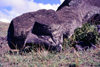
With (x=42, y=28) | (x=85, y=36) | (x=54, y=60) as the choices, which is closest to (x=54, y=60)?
(x=54, y=60)

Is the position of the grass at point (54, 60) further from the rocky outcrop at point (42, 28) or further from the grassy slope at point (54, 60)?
the rocky outcrop at point (42, 28)

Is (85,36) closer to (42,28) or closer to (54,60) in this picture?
(42,28)

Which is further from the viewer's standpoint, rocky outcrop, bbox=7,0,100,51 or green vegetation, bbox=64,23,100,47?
green vegetation, bbox=64,23,100,47

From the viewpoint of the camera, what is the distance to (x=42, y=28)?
35.3 feet

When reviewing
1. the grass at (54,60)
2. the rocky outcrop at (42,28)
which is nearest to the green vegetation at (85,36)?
the rocky outcrop at (42,28)

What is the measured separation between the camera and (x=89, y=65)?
782cm

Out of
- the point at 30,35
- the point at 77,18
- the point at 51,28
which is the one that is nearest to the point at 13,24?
the point at 30,35

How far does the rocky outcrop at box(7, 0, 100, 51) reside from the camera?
417 inches

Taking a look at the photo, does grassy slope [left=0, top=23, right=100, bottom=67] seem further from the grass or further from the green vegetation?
the green vegetation

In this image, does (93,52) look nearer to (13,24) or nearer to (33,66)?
(33,66)

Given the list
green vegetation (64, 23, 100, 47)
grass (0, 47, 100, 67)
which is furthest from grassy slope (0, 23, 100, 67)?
green vegetation (64, 23, 100, 47)

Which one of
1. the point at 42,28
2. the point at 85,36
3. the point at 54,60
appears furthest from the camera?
the point at 85,36

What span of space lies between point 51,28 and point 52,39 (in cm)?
54

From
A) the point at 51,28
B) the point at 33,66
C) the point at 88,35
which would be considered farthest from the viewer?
the point at 88,35
